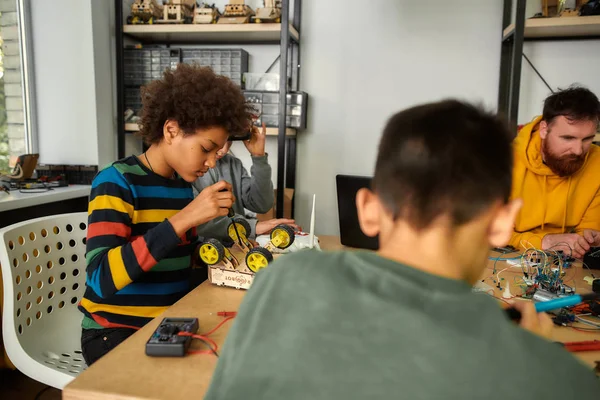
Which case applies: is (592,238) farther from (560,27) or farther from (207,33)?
(207,33)

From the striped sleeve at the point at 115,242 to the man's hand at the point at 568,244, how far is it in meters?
1.30

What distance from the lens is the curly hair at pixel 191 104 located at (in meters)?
1.21

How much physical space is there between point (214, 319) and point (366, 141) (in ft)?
6.62

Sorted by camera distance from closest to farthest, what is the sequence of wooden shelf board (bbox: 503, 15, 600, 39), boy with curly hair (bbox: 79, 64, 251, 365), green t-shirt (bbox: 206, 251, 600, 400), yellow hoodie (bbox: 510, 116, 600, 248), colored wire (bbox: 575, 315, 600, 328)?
green t-shirt (bbox: 206, 251, 600, 400)
colored wire (bbox: 575, 315, 600, 328)
boy with curly hair (bbox: 79, 64, 251, 365)
yellow hoodie (bbox: 510, 116, 600, 248)
wooden shelf board (bbox: 503, 15, 600, 39)

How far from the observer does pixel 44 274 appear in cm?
126

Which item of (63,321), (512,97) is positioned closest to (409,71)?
(512,97)

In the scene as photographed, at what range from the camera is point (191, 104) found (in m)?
1.21

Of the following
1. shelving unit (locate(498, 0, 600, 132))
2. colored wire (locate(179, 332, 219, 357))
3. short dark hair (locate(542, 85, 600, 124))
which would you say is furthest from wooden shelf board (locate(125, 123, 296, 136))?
colored wire (locate(179, 332, 219, 357))

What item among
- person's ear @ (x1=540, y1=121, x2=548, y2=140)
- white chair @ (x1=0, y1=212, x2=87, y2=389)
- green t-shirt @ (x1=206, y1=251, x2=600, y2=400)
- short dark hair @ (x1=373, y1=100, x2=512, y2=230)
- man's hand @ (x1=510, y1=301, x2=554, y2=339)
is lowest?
white chair @ (x1=0, y1=212, x2=87, y2=389)

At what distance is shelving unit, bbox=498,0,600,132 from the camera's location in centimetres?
211

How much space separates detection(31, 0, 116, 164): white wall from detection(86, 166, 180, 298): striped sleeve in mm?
1469

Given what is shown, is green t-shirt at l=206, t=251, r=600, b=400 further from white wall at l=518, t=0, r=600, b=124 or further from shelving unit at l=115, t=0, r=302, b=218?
white wall at l=518, t=0, r=600, b=124

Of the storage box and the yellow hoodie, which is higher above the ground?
the storage box

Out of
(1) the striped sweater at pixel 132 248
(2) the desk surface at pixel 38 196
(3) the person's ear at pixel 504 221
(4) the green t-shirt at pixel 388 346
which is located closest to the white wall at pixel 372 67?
(2) the desk surface at pixel 38 196
